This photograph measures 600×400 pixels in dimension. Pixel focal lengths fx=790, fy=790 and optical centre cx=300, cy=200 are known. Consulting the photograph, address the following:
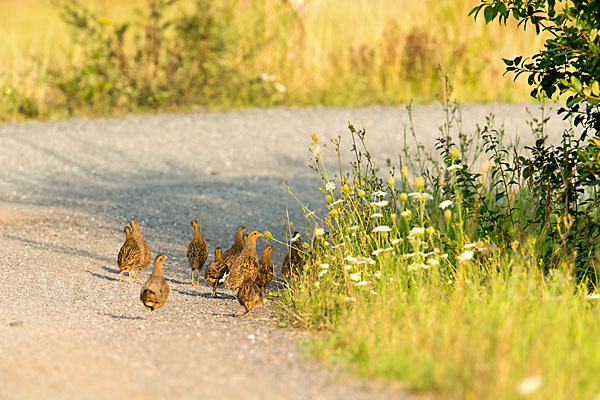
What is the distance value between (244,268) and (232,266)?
0.28ft

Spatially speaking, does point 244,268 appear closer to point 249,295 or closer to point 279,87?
point 249,295

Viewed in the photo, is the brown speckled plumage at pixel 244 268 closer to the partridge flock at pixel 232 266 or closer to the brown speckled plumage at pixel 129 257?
the partridge flock at pixel 232 266

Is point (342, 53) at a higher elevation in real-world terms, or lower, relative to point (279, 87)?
higher

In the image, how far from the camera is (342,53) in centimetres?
1478

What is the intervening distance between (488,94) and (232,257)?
961 centimetres

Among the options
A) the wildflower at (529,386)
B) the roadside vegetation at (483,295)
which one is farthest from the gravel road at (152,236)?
the wildflower at (529,386)

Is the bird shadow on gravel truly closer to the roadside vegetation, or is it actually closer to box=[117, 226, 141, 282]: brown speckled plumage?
box=[117, 226, 141, 282]: brown speckled plumage

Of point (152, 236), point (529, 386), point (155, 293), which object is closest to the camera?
point (529, 386)

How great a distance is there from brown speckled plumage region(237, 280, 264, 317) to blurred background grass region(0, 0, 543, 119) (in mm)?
8648

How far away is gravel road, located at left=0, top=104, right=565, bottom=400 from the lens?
382 centimetres

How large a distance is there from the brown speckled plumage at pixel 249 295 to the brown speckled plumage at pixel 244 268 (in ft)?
1.40

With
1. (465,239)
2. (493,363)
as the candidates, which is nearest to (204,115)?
(465,239)

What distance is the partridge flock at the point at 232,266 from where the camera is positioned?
5.04m

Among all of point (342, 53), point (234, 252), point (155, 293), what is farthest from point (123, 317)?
point (342, 53)
